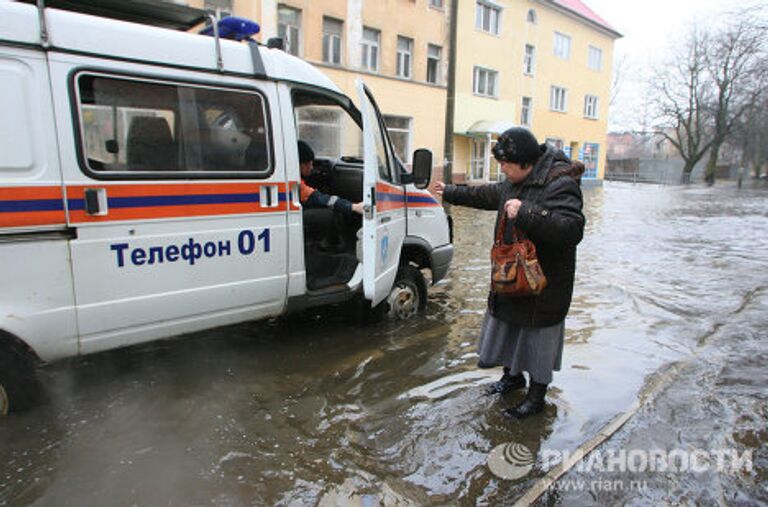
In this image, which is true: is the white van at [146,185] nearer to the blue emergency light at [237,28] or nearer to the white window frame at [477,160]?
the blue emergency light at [237,28]

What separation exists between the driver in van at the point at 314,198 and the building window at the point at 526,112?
2497cm

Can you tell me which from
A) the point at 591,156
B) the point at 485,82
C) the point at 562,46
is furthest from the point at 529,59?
the point at 591,156

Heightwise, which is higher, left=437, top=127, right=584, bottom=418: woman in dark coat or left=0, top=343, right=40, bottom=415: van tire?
left=437, top=127, right=584, bottom=418: woman in dark coat

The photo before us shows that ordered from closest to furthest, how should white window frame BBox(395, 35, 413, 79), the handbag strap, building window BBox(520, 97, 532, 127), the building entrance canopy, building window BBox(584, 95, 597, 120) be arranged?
1. the handbag strap
2. white window frame BBox(395, 35, 413, 79)
3. the building entrance canopy
4. building window BBox(520, 97, 532, 127)
5. building window BBox(584, 95, 597, 120)

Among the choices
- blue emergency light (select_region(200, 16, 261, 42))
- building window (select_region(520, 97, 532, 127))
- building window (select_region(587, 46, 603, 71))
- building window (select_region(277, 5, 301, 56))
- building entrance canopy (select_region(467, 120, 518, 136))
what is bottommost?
blue emergency light (select_region(200, 16, 261, 42))

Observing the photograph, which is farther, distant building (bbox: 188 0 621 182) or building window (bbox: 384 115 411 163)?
building window (bbox: 384 115 411 163)

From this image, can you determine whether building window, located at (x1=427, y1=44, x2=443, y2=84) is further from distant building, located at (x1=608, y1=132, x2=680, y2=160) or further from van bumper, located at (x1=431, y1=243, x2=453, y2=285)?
distant building, located at (x1=608, y1=132, x2=680, y2=160)

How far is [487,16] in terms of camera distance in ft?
80.4

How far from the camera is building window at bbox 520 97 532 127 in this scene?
28.0 m

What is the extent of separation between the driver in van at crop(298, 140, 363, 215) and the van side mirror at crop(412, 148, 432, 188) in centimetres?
60

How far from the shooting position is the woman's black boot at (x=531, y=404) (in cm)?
346

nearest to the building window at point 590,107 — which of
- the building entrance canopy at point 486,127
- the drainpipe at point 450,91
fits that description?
the building entrance canopy at point 486,127

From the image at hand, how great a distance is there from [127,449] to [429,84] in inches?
793

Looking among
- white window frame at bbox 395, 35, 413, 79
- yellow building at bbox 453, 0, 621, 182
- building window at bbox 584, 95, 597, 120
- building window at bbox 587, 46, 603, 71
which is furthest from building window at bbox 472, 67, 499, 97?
building window at bbox 587, 46, 603, 71
